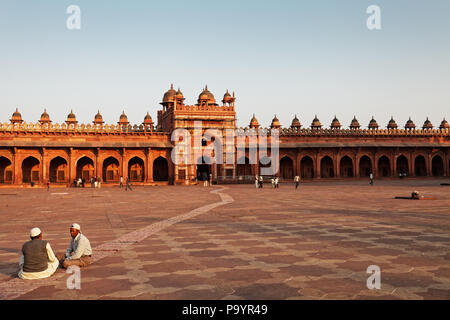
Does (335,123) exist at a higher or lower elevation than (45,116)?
lower

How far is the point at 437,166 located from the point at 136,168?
35897 millimetres

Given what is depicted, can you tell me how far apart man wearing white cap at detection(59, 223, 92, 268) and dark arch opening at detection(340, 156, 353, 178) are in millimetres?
43146

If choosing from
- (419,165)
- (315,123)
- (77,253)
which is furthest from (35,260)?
(315,123)

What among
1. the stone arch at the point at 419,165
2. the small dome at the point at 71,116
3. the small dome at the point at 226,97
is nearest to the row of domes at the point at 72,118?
the small dome at the point at 71,116

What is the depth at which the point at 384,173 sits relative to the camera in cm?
4641

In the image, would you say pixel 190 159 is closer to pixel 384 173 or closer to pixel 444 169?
pixel 384 173

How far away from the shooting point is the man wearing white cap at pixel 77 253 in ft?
19.1

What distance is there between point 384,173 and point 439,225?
1547 inches

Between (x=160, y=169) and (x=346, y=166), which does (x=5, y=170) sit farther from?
(x=346, y=166)

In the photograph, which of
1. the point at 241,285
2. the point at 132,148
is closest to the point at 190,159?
the point at 132,148

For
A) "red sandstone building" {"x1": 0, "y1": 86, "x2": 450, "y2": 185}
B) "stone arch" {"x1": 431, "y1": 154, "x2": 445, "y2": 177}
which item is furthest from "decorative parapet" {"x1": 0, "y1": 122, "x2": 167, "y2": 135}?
"stone arch" {"x1": 431, "y1": 154, "x2": 445, "y2": 177}

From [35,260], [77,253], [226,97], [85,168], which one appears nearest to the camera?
[35,260]

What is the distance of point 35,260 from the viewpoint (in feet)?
17.3

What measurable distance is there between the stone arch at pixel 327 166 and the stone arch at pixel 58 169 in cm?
2807
